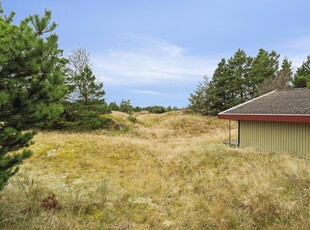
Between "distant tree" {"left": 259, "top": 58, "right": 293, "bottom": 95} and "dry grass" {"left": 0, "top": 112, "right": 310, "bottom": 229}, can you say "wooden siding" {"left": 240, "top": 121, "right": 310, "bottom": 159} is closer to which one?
"dry grass" {"left": 0, "top": 112, "right": 310, "bottom": 229}

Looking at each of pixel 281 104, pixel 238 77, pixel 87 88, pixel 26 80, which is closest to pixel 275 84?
pixel 238 77

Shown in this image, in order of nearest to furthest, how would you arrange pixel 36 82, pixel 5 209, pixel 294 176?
pixel 36 82 < pixel 5 209 < pixel 294 176

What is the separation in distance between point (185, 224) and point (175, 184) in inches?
110

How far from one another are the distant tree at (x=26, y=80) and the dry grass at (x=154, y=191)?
5.43 ft

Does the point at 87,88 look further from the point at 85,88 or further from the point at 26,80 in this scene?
the point at 26,80

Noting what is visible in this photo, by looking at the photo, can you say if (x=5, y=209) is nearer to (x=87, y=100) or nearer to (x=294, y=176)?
(x=294, y=176)

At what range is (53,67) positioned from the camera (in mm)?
4512

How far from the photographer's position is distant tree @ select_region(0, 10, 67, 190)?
4.07m

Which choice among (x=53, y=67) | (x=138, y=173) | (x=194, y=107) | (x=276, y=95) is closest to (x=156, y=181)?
(x=138, y=173)

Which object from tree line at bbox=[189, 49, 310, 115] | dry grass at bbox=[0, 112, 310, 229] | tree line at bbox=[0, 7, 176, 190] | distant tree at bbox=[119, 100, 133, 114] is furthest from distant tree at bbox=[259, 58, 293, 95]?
tree line at bbox=[0, 7, 176, 190]

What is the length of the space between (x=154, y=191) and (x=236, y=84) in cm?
2987

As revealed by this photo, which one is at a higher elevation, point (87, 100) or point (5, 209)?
point (87, 100)

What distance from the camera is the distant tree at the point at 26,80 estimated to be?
4.07 m

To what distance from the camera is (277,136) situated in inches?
478
